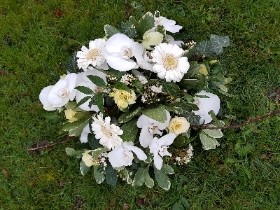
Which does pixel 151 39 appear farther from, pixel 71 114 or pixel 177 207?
pixel 177 207

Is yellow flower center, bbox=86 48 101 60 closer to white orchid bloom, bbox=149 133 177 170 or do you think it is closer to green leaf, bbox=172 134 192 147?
white orchid bloom, bbox=149 133 177 170

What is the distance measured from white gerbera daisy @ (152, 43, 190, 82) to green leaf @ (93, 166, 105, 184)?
724mm

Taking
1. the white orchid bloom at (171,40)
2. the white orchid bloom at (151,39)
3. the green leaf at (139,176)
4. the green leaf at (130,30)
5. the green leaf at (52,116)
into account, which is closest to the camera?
the white orchid bloom at (151,39)

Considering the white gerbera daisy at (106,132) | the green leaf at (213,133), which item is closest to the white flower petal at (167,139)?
the white gerbera daisy at (106,132)

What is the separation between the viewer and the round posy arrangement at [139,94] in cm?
257

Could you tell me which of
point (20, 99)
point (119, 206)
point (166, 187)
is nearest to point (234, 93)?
point (166, 187)

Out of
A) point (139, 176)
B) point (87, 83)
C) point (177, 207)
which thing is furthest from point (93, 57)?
point (177, 207)

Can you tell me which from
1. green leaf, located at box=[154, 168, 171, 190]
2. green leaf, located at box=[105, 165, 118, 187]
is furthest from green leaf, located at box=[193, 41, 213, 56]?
green leaf, located at box=[105, 165, 118, 187]

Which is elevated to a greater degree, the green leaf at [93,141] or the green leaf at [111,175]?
the green leaf at [93,141]

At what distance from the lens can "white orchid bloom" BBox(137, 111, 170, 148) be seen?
2.67m

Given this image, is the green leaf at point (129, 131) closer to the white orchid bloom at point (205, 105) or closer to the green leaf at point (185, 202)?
the white orchid bloom at point (205, 105)

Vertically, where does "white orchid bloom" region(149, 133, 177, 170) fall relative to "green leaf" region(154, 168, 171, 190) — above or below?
above

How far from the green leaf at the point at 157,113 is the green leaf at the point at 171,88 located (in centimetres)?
9

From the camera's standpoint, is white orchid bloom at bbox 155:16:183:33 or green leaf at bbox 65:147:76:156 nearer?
white orchid bloom at bbox 155:16:183:33
